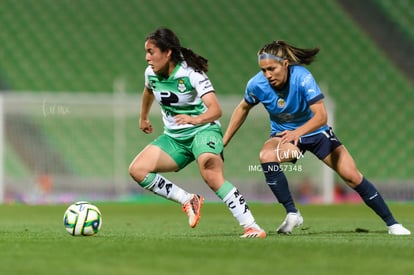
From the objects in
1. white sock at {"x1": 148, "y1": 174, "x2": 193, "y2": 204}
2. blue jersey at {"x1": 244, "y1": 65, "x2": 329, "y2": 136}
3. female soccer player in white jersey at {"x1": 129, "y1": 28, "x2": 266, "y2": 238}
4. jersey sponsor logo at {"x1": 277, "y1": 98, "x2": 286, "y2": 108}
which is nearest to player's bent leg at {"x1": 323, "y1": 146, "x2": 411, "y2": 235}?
blue jersey at {"x1": 244, "y1": 65, "x2": 329, "y2": 136}

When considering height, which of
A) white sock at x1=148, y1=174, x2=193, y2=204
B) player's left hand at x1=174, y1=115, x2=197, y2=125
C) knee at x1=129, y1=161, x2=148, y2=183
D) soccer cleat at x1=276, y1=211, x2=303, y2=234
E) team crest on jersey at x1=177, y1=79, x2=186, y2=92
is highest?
team crest on jersey at x1=177, y1=79, x2=186, y2=92

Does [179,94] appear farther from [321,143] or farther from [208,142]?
[321,143]

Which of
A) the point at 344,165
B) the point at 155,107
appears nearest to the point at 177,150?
the point at 344,165

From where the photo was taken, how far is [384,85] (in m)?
16.4

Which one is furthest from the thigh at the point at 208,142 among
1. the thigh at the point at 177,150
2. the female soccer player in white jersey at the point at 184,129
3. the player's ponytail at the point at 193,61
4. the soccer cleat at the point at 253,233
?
the soccer cleat at the point at 253,233

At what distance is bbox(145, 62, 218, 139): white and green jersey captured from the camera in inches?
253

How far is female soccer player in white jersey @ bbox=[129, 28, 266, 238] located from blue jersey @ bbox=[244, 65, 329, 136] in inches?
16.3

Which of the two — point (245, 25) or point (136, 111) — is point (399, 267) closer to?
point (136, 111)

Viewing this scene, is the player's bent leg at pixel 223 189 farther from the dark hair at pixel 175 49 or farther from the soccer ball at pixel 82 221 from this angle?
the soccer ball at pixel 82 221

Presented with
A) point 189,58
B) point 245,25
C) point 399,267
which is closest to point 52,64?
point 245,25

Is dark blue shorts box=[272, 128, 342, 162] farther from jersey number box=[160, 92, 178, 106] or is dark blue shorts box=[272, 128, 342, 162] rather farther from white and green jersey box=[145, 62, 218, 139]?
jersey number box=[160, 92, 178, 106]

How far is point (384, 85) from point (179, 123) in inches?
427

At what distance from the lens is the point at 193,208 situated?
6.53m

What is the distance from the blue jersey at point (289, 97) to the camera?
6555 mm
